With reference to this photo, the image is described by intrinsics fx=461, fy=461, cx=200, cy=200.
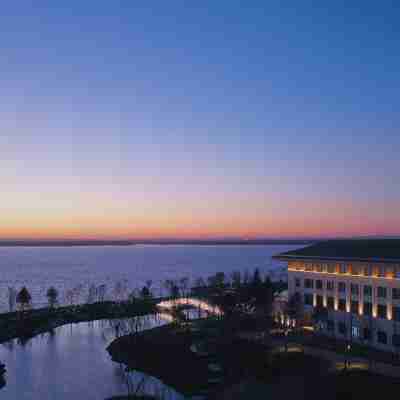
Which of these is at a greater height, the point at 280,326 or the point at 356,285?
the point at 356,285

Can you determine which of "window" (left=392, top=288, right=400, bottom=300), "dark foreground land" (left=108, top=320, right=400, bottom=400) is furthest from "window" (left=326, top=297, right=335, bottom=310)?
"dark foreground land" (left=108, top=320, right=400, bottom=400)

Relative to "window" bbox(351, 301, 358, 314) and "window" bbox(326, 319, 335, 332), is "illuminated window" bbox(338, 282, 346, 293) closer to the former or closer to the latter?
"window" bbox(351, 301, 358, 314)

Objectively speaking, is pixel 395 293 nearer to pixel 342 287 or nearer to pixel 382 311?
pixel 382 311

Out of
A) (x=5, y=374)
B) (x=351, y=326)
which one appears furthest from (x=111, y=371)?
(x=351, y=326)

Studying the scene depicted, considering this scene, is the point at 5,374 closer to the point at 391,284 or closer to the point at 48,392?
the point at 48,392

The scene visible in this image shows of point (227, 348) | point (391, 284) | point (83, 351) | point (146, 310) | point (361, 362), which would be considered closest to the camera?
point (361, 362)

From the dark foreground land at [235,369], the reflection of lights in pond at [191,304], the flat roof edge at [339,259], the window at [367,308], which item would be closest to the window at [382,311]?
the window at [367,308]
